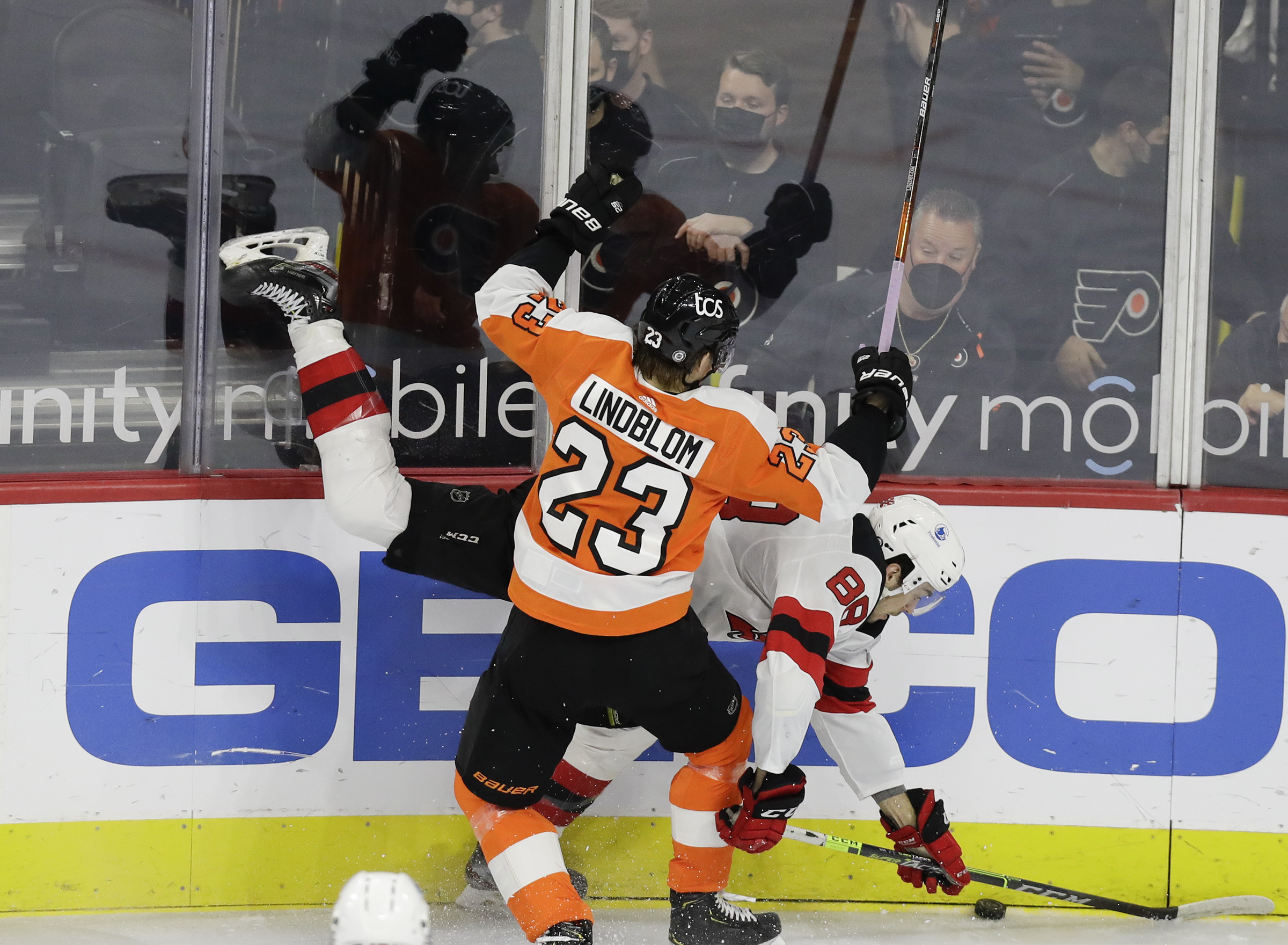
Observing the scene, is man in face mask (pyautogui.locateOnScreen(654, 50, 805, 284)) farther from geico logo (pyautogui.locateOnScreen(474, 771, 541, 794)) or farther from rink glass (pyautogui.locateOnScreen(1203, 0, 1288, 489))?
geico logo (pyautogui.locateOnScreen(474, 771, 541, 794))

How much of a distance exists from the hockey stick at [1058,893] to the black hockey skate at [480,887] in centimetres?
53

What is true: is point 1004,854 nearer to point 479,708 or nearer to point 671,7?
point 479,708

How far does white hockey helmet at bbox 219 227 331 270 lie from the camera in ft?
8.04

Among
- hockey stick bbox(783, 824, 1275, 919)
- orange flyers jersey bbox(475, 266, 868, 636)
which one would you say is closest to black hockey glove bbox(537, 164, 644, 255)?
orange flyers jersey bbox(475, 266, 868, 636)

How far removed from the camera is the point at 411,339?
290cm

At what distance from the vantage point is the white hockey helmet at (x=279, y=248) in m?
2.45

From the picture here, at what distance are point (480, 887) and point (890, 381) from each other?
154 centimetres

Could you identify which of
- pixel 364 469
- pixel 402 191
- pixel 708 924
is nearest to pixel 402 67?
pixel 402 191

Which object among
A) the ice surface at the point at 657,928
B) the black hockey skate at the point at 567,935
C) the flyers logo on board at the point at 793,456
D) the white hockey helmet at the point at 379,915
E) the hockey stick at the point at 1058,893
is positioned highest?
the flyers logo on board at the point at 793,456

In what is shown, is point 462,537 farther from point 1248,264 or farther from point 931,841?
point 1248,264

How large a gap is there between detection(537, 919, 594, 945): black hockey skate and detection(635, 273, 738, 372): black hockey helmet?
1108 mm

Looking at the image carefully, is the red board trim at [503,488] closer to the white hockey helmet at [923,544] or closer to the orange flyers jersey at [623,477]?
A: the white hockey helmet at [923,544]

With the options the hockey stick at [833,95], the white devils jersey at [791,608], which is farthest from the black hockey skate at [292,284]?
the hockey stick at [833,95]

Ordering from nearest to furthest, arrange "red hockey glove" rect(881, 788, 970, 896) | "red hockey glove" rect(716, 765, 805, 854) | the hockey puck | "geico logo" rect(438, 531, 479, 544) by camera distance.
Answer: "red hockey glove" rect(716, 765, 805, 854)
"geico logo" rect(438, 531, 479, 544)
"red hockey glove" rect(881, 788, 970, 896)
the hockey puck
